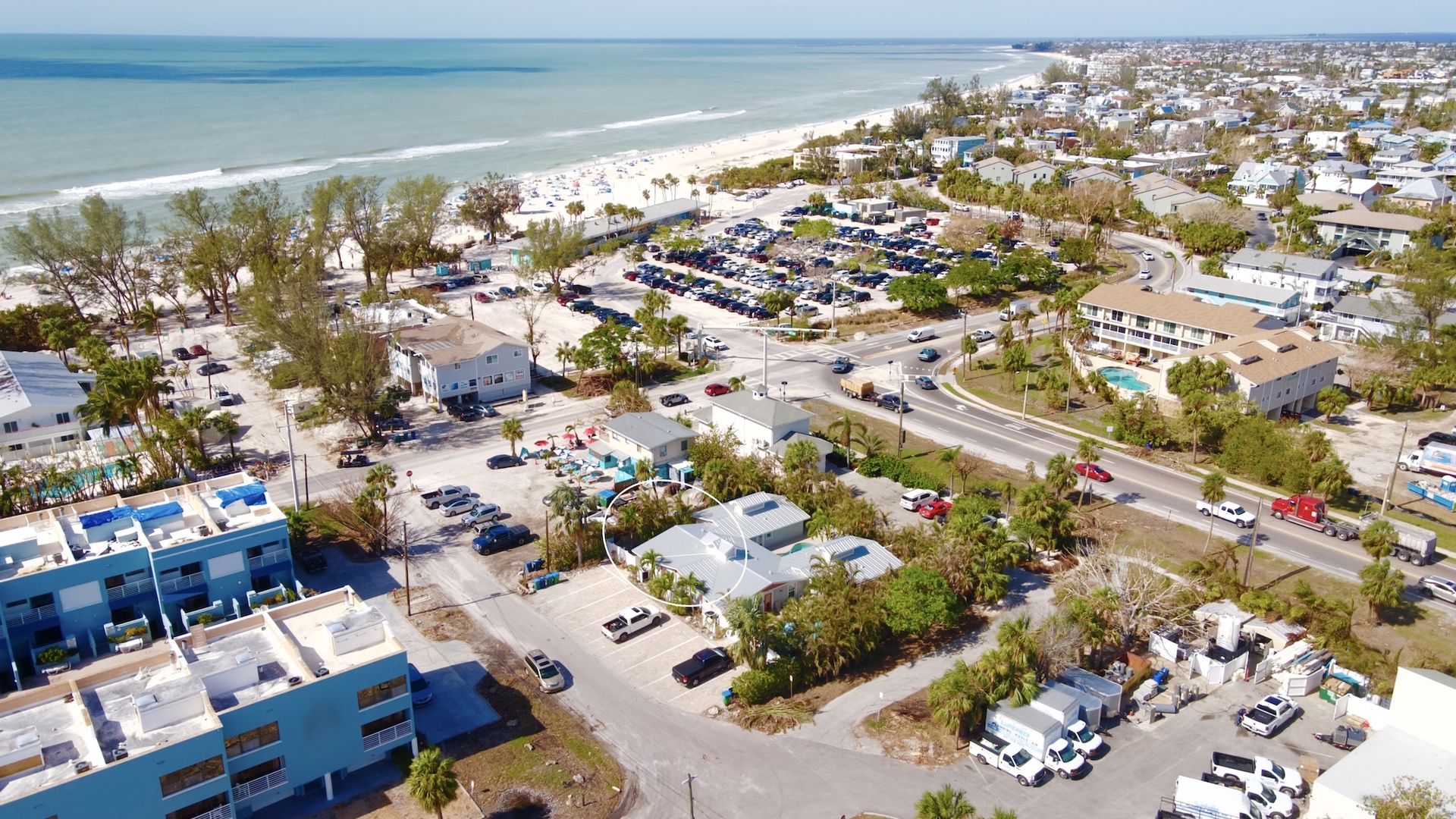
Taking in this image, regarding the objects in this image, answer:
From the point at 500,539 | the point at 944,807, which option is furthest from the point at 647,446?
the point at 944,807

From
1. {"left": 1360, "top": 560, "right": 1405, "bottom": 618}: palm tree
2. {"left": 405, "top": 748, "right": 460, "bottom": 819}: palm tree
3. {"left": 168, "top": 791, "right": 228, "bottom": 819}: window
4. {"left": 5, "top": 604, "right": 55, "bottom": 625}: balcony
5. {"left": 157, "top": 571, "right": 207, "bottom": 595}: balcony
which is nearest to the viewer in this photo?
{"left": 168, "top": 791, "right": 228, "bottom": 819}: window

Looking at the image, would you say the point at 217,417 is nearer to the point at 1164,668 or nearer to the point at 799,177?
the point at 1164,668

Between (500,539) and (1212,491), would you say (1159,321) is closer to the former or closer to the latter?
(1212,491)

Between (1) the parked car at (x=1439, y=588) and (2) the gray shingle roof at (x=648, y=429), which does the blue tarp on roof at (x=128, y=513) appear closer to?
(2) the gray shingle roof at (x=648, y=429)

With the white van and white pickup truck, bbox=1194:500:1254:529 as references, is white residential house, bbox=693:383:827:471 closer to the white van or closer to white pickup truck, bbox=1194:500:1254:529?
the white van

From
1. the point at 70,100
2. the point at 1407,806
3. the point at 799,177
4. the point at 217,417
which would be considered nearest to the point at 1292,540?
the point at 1407,806

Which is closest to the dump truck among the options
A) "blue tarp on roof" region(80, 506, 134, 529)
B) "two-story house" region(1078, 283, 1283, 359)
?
"two-story house" region(1078, 283, 1283, 359)

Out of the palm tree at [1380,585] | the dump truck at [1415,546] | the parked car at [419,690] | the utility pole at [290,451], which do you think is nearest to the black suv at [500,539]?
the utility pole at [290,451]
